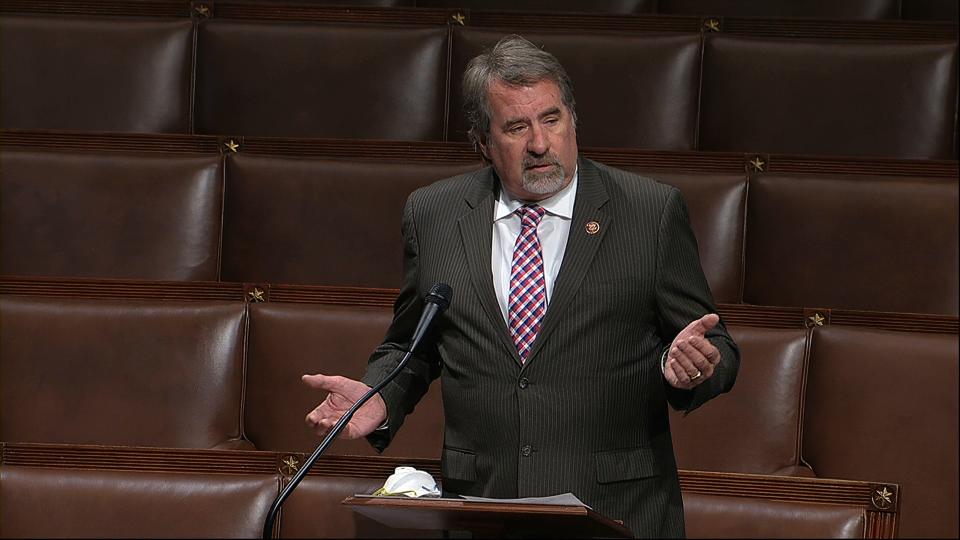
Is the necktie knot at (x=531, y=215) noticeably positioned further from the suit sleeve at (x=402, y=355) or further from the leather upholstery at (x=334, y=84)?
the leather upholstery at (x=334, y=84)

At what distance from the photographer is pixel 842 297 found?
798mm

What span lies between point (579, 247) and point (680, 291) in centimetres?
5

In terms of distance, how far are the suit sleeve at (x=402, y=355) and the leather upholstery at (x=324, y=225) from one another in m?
0.21

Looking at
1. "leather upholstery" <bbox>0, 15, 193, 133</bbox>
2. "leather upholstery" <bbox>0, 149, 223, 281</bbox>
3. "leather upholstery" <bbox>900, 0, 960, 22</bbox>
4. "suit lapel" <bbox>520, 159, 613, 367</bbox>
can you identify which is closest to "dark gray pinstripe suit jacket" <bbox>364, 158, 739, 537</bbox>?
"suit lapel" <bbox>520, 159, 613, 367</bbox>

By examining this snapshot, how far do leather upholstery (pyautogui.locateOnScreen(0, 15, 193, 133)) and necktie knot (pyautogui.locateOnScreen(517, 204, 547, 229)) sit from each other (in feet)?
1.44

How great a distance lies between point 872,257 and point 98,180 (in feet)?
1.62

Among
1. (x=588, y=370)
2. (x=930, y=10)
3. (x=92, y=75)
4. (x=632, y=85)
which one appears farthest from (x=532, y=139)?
(x=930, y=10)

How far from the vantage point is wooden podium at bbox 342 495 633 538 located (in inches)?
13.2

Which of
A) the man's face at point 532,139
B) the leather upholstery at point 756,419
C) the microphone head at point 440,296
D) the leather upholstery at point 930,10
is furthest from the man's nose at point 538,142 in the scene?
the leather upholstery at point 930,10

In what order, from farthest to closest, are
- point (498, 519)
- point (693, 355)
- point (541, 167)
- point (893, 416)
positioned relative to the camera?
point (893, 416) < point (541, 167) < point (693, 355) < point (498, 519)

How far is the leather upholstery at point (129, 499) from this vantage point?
51cm

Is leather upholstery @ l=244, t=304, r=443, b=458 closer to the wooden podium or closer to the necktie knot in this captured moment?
the necktie knot

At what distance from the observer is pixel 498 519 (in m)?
0.35

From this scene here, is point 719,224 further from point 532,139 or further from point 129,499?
point 129,499
